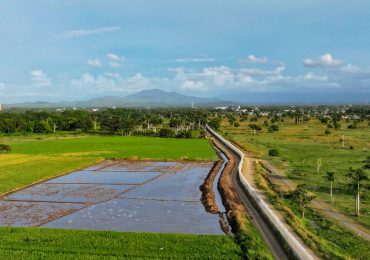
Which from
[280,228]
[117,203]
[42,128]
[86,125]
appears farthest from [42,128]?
[280,228]

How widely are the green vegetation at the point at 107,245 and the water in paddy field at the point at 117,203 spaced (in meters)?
2.16

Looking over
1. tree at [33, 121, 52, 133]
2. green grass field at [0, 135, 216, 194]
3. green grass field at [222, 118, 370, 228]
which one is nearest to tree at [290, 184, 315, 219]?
green grass field at [222, 118, 370, 228]

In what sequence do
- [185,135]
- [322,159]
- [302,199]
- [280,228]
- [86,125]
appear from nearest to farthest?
[280,228]
[302,199]
[322,159]
[185,135]
[86,125]

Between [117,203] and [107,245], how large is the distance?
10.2m

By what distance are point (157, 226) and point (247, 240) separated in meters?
6.18

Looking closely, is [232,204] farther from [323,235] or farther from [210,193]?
[323,235]

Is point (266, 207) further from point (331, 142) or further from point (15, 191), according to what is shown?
point (331, 142)

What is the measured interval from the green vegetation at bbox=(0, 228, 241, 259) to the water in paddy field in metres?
2.16

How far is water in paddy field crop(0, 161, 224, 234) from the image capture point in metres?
24.2

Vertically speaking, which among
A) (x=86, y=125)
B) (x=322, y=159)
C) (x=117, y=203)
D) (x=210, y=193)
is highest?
(x=86, y=125)

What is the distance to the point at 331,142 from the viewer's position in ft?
229

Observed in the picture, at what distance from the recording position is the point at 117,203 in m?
29.5

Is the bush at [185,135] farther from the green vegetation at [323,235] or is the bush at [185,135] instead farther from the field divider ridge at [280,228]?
the green vegetation at [323,235]

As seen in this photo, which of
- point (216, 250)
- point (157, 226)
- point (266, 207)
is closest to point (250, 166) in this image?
point (266, 207)
